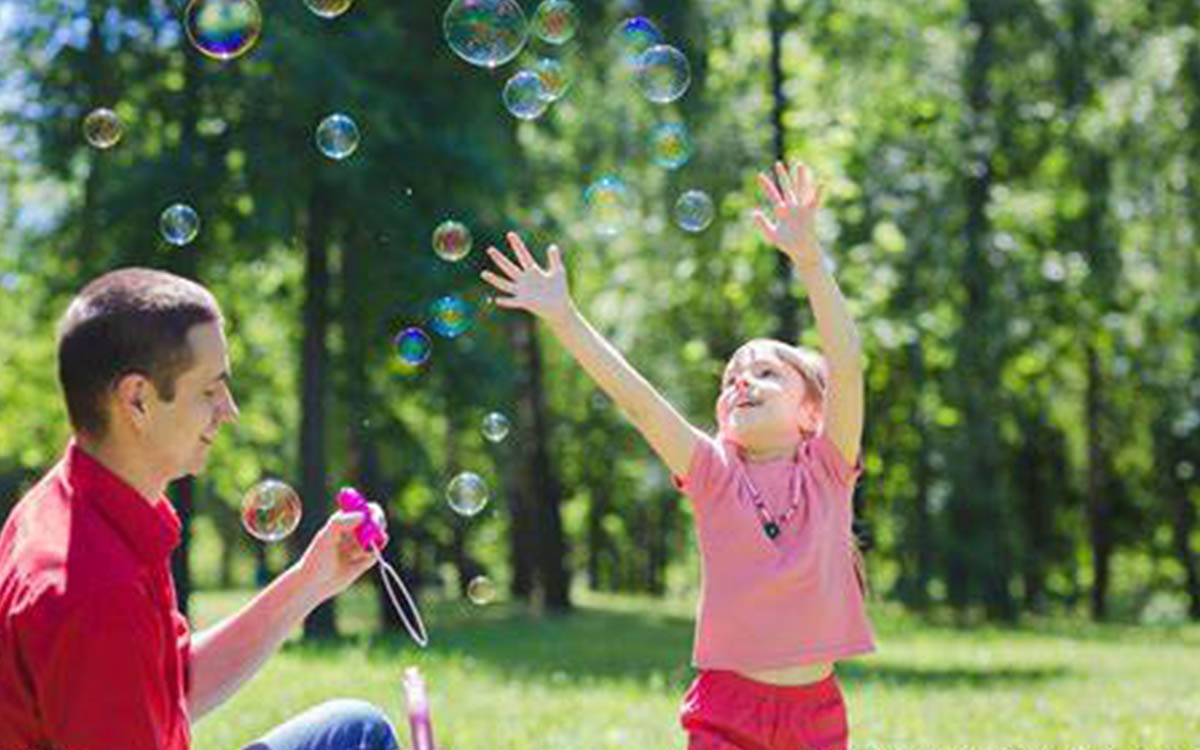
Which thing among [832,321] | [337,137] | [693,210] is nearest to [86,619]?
[832,321]

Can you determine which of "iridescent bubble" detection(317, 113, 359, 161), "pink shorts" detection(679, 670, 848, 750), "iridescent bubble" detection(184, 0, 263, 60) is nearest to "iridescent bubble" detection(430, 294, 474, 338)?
"iridescent bubble" detection(317, 113, 359, 161)

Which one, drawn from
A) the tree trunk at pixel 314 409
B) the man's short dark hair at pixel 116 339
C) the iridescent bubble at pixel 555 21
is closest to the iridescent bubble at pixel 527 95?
the iridescent bubble at pixel 555 21

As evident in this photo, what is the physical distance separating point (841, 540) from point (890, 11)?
21036mm

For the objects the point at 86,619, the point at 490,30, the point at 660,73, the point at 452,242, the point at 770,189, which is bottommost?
the point at 86,619

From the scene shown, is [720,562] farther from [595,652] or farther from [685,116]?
[685,116]

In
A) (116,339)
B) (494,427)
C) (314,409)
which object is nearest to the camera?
(116,339)

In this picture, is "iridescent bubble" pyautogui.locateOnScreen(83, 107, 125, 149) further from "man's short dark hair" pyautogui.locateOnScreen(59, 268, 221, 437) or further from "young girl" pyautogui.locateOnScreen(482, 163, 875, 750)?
"man's short dark hair" pyautogui.locateOnScreen(59, 268, 221, 437)

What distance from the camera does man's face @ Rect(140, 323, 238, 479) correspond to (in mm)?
2914

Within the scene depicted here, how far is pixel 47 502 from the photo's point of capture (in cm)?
280

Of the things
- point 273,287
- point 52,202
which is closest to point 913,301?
point 273,287

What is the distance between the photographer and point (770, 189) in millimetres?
4469

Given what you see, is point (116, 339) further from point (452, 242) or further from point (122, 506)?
point (452, 242)

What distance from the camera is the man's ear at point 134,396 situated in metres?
2.85

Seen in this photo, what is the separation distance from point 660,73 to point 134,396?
190 inches
